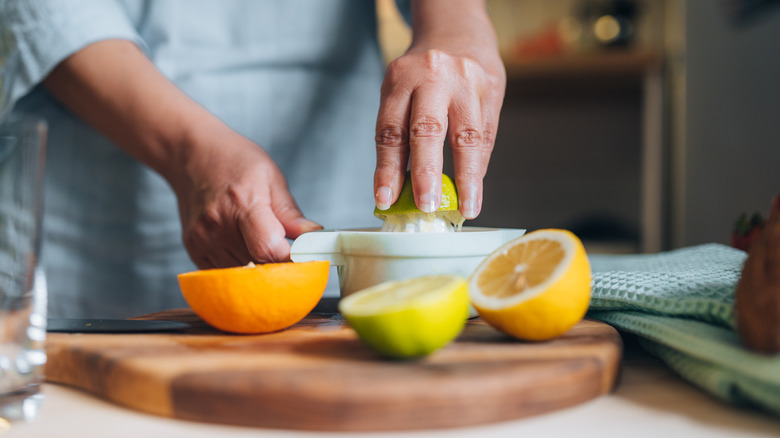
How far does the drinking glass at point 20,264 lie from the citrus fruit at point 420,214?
397 millimetres

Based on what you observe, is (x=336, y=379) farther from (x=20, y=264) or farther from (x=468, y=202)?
(x=468, y=202)

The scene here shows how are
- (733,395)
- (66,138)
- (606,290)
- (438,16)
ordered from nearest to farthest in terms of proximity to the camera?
(733,395) → (606,290) → (438,16) → (66,138)

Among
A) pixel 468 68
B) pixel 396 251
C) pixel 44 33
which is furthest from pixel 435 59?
pixel 44 33

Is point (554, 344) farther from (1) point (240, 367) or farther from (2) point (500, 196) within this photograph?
(2) point (500, 196)

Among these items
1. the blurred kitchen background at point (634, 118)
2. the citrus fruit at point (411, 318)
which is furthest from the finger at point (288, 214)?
the blurred kitchen background at point (634, 118)

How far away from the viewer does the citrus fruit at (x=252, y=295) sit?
592 mm

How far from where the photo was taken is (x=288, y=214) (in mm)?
847

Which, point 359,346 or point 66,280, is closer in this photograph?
point 359,346

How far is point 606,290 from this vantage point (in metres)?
0.68

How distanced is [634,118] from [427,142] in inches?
92.4

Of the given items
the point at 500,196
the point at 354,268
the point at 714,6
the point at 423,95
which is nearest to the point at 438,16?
the point at 423,95

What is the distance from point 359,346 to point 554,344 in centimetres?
18

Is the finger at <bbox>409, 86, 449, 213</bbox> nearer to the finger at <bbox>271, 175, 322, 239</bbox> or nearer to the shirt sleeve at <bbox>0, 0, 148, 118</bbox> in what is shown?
the finger at <bbox>271, 175, 322, 239</bbox>

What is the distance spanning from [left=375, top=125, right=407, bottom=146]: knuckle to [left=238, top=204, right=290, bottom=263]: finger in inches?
7.1
